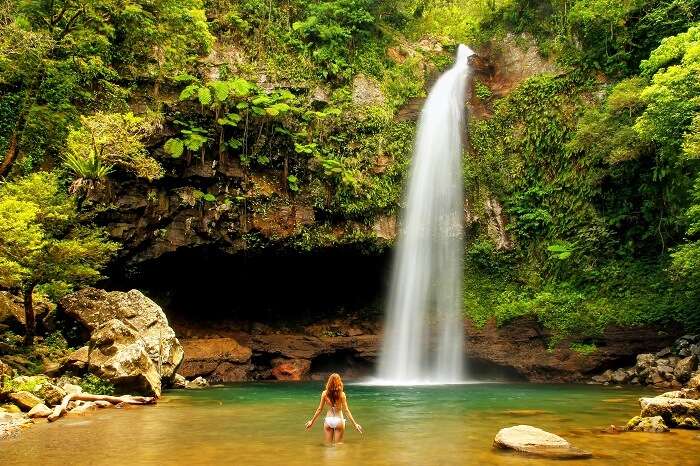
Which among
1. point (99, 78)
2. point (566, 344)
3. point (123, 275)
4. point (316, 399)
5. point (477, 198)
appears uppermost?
point (99, 78)

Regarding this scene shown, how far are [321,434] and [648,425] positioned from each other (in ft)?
18.8

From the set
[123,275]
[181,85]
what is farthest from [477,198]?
[123,275]

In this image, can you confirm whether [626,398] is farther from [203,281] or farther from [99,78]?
[99,78]

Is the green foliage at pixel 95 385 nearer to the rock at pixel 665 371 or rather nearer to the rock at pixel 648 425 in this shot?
the rock at pixel 648 425

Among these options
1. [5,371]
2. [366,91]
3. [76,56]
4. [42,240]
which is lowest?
[5,371]

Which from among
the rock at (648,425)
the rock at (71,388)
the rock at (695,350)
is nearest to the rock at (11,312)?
the rock at (71,388)

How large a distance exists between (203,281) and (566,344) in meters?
16.5

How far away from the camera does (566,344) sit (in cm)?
2145

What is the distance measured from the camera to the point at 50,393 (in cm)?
1180

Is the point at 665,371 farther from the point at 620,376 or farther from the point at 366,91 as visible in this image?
the point at 366,91

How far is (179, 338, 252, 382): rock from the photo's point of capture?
2225 centimetres

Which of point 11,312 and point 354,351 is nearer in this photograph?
point 11,312

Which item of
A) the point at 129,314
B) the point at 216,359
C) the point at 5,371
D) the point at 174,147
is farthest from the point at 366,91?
the point at 5,371

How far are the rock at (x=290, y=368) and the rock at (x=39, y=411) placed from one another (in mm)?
13882
